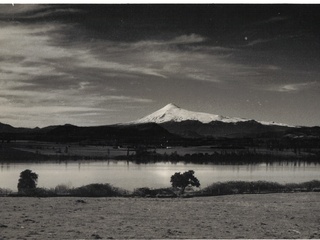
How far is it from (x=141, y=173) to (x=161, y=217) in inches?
20.4

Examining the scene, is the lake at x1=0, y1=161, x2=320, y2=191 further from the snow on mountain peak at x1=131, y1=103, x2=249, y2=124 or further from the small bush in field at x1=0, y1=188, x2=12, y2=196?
the snow on mountain peak at x1=131, y1=103, x2=249, y2=124

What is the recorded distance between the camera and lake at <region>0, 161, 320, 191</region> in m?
4.57

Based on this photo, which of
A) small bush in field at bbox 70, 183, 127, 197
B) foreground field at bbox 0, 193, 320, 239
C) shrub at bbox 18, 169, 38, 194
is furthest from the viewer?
small bush in field at bbox 70, 183, 127, 197

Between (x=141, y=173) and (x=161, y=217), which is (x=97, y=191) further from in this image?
(x=161, y=217)

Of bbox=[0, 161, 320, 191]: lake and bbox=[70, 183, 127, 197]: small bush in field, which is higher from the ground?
bbox=[0, 161, 320, 191]: lake

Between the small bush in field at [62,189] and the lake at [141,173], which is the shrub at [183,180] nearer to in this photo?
the lake at [141,173]

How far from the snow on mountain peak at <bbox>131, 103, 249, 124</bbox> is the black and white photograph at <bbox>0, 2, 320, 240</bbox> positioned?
1 centimetres

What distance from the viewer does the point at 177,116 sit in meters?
4.70

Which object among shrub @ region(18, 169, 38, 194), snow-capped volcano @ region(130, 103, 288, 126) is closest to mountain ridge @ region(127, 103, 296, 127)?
snow-capped volcano @ region(130, 103, 288, 126)

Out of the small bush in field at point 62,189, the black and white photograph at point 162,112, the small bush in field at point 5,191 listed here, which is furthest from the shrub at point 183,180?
the small bush in field at point 5,191

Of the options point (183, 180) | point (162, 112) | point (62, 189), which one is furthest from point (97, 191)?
point (162, 112)

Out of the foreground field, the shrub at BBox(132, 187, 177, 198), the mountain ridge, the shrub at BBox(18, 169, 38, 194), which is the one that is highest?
the mountain ridge

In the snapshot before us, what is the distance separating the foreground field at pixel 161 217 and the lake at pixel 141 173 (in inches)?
6.8

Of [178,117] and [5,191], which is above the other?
[178,117]
